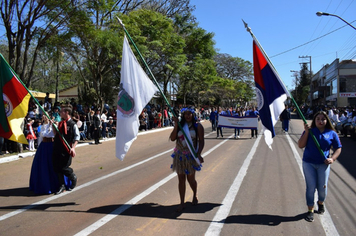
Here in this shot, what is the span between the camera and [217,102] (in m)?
65.9

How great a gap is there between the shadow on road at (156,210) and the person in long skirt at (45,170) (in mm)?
1657

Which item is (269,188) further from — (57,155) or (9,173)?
(9,173)

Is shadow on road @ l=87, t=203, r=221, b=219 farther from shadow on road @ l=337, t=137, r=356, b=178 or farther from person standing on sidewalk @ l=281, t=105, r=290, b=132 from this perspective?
person standing on sidewalk @ l=281, t=105, r=290, b=132

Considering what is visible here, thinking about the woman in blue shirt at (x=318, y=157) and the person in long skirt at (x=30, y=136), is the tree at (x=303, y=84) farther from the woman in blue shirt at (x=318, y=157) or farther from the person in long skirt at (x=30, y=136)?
the woman in blue shirt at (x=318, y=157)

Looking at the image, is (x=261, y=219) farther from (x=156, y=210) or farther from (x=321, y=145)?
(x=156, y=210)

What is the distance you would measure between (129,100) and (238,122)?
14.1 metres

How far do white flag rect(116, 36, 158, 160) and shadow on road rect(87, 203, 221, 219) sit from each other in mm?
958

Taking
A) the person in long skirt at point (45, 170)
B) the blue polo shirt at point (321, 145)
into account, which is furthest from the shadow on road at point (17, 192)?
the blue polo shirt at point (321, 145)

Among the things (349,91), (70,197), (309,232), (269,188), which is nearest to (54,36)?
(70,197)

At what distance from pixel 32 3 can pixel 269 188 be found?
12599 mm

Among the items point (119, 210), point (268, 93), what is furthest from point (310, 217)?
point (119, 210)

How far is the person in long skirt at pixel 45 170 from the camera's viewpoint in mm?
6672

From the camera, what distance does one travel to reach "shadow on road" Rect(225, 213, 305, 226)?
15.9 ft

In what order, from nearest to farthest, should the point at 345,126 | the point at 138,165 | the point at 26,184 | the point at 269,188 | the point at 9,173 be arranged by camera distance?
the point at 269,188 < the point at 26,184 < the point at 9,173 < the point at 138,165 < the point at 345,126
